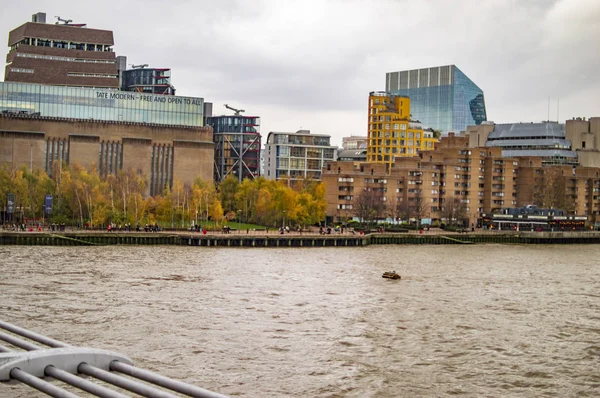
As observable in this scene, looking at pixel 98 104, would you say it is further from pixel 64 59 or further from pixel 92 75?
pixel 64 59

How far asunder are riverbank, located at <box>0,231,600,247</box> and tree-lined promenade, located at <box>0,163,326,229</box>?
8.86 m

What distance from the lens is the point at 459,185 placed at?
5837 inches

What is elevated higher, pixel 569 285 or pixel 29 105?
pixel 29 105

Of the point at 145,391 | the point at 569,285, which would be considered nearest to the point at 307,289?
the point at 569,285

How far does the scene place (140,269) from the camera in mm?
62625

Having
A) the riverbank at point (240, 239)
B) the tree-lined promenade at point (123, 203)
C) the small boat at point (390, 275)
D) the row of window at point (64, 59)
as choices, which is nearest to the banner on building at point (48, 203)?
the tree-lined promenade at point (123, 203)

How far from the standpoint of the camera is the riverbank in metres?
84.7

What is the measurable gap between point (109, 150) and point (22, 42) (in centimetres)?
2821

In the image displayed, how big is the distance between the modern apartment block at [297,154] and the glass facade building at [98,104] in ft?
190

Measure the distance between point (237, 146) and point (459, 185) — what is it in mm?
55795

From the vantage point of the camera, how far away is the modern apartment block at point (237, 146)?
182 m

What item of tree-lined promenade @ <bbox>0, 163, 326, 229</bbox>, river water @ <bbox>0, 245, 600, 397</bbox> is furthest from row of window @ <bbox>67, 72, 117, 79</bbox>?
river water @ <bbox>0, 245, 600, 397</bbox>

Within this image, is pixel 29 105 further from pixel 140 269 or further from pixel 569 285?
pixel 569 285

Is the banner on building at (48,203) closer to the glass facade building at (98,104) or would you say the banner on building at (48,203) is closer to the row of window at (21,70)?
the glass facade building at (98,104)
